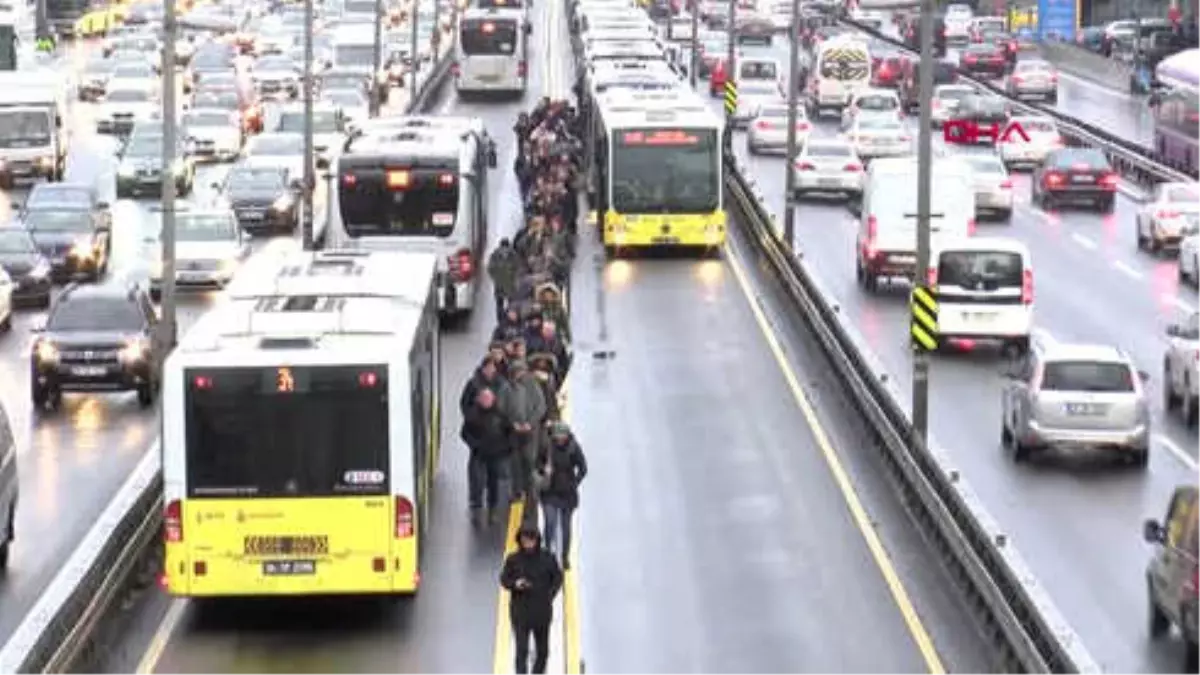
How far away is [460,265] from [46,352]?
860 cm

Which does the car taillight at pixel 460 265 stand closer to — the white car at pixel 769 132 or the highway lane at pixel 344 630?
the highway lane at pixel 344 630

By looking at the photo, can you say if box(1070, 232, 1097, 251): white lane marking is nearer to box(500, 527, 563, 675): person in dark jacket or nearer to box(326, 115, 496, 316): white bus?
box(326, 115, 496, 316): white bus

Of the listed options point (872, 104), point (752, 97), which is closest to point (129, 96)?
point (752, 97)

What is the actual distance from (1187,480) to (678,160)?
2369cm

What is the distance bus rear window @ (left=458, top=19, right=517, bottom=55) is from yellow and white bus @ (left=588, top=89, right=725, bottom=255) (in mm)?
42545

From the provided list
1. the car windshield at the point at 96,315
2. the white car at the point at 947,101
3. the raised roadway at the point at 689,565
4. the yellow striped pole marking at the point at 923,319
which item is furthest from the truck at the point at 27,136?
the yellow striped pole marking at the point at 923,319

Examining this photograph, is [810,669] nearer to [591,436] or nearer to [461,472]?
[461,472]

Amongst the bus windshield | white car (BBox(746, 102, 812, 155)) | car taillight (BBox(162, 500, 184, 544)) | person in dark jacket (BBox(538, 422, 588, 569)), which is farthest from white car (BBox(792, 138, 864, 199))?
car taillight (BBox(162, 500, 184, 544))

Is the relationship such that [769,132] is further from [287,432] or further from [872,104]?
[287,432]

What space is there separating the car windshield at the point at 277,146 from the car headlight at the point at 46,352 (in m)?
29.5

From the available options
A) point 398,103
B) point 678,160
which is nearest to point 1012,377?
point 678,160

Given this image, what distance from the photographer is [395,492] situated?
2541 cm

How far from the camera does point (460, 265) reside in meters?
46.2

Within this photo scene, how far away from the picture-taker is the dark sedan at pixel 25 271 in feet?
165
